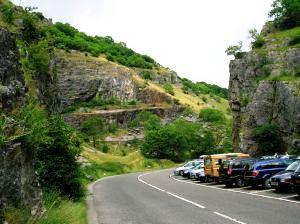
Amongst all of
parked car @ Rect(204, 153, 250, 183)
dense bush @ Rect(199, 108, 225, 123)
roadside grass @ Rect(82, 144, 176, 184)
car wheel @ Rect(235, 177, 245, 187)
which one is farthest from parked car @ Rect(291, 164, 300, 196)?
dense bush @ Rect(199, 108, 225, 123)

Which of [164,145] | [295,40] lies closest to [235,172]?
[295,40]

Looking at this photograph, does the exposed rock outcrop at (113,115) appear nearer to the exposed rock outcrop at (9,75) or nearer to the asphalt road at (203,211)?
the asphalt road at (203,211)

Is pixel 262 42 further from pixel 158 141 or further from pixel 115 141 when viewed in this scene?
pixel 115 141

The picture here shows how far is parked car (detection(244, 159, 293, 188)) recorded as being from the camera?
25.9 meters

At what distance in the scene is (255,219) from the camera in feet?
45.5

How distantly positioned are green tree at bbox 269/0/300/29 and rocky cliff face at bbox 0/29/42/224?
197 ft

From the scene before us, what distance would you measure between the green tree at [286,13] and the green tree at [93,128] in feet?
139

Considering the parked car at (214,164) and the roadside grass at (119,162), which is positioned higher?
the parked car at (214,164)

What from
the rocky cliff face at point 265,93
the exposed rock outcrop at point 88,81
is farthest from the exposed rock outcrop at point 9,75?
the exposed rock outcrop at point 88,81

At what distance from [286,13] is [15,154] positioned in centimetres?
6430

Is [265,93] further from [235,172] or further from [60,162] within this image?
[60,162]

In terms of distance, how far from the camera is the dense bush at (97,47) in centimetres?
14406

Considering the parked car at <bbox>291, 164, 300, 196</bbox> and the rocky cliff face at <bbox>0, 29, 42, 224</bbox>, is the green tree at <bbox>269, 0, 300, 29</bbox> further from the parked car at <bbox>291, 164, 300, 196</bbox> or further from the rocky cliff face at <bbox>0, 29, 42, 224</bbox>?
the rocky cliff face at <bbox>0, 29, 42, 224</bbox>

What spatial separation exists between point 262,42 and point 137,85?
6957cm
